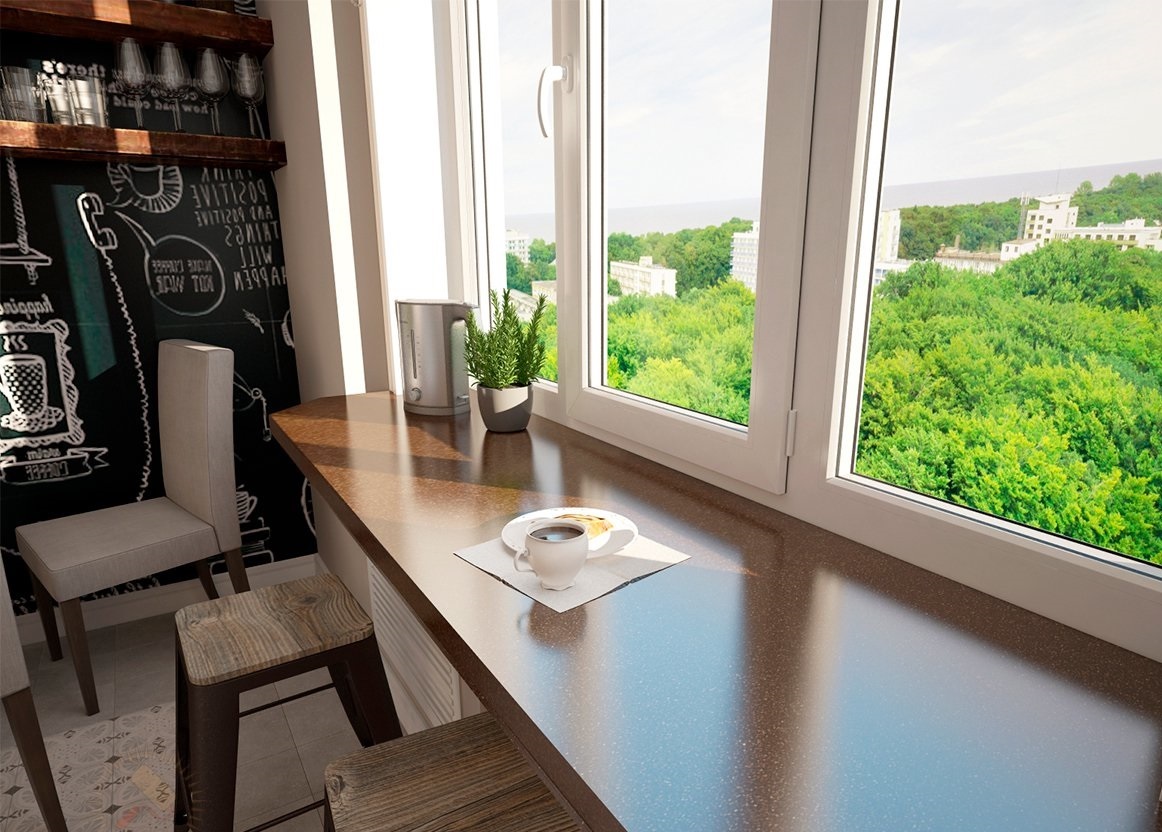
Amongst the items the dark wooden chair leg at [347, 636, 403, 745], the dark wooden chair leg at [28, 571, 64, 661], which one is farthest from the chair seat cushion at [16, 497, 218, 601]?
the dark wooden chair leg at [347, 636, 403, 745]

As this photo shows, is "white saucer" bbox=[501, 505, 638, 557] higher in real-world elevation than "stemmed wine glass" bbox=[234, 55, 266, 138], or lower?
lower

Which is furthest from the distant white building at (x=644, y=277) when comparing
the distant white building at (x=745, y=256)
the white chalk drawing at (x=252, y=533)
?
the white chalk drawing at (x=252, y=533)

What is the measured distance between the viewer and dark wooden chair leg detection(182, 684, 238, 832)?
109cm

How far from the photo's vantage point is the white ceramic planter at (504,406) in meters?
1.47

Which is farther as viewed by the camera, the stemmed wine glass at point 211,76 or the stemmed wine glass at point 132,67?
the stemmed wine glass at point 211,76

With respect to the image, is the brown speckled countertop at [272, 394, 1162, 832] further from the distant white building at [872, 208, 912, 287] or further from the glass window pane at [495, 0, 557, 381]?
the glass window pane at [495, 0, 557, 381]

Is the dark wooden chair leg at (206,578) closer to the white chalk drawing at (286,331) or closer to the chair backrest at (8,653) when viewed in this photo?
the white chalk drawing at (286,331)

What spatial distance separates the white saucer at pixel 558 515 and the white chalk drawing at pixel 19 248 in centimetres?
200

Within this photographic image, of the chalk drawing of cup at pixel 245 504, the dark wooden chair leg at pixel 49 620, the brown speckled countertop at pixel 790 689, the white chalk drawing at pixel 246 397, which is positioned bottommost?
the dark wooden chair leg at pixel 49 620

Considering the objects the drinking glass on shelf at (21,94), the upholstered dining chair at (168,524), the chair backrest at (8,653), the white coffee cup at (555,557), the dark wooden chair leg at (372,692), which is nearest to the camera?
the white coffee cup at (555,557)

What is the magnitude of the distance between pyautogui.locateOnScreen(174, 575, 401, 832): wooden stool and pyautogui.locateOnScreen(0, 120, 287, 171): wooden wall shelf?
149cm

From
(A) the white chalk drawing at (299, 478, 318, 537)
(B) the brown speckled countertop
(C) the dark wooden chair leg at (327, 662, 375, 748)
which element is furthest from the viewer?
(A) the white chalk drawing at (299, 478, 318, 537)

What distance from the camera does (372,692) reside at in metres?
1.21

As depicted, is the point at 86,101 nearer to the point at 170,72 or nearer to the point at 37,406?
the point at 170,72
